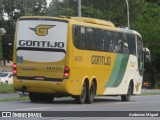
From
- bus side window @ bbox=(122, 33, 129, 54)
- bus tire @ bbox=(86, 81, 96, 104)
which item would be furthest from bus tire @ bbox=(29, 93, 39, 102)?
bus side window @ bbox=(122, 33, 129, 54)

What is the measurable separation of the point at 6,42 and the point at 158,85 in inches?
977

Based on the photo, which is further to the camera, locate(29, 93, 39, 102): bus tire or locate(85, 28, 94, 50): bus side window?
locate(29, 93, 39, 102): bus tire

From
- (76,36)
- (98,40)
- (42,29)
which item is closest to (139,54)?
(98,40)

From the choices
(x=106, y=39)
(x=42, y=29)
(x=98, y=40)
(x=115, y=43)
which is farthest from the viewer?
(x=115, y=43)

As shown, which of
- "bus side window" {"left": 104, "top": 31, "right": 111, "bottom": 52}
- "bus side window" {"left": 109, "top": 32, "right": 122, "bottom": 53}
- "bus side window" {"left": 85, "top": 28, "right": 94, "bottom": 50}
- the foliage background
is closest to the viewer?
"bus side window" {"left": 85, "top": 28, "right": 94, "bottom": 50}

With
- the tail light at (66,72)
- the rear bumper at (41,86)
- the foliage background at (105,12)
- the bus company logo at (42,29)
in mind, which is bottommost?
the rear bumper at (41,86)

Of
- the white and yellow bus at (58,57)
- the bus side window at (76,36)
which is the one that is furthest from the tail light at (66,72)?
the bus side window at (76,36)

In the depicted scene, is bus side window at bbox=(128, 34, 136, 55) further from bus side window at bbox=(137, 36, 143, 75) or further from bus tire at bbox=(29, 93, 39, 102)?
bus tire at bbox=(29, 93, 39, 102)

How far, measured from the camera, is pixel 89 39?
2630 centimetres

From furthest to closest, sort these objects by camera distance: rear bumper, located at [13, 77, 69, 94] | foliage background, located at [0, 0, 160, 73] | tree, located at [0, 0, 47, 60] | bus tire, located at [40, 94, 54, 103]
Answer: tree, located at [0, 0, 47, 60] → foliage background, located at [0, 0, 160, 73] → bus tire, located at [40, 94, 54, 103] → rear bumper, located at [13, 77, 69, 94]

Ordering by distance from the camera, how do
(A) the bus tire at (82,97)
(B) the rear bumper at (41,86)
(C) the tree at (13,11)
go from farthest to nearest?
(C) the tree at (13,11)
(A) the bus tire at (82,97)
(B) the rear bumper at (41,86)

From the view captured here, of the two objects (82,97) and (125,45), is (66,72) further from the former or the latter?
(125,45)

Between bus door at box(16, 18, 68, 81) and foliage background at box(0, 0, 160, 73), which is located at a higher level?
foliage background at box(0, 0, 160, 73)

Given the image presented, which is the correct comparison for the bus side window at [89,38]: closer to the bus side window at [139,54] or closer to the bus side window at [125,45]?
the bus side window at [125,45]
